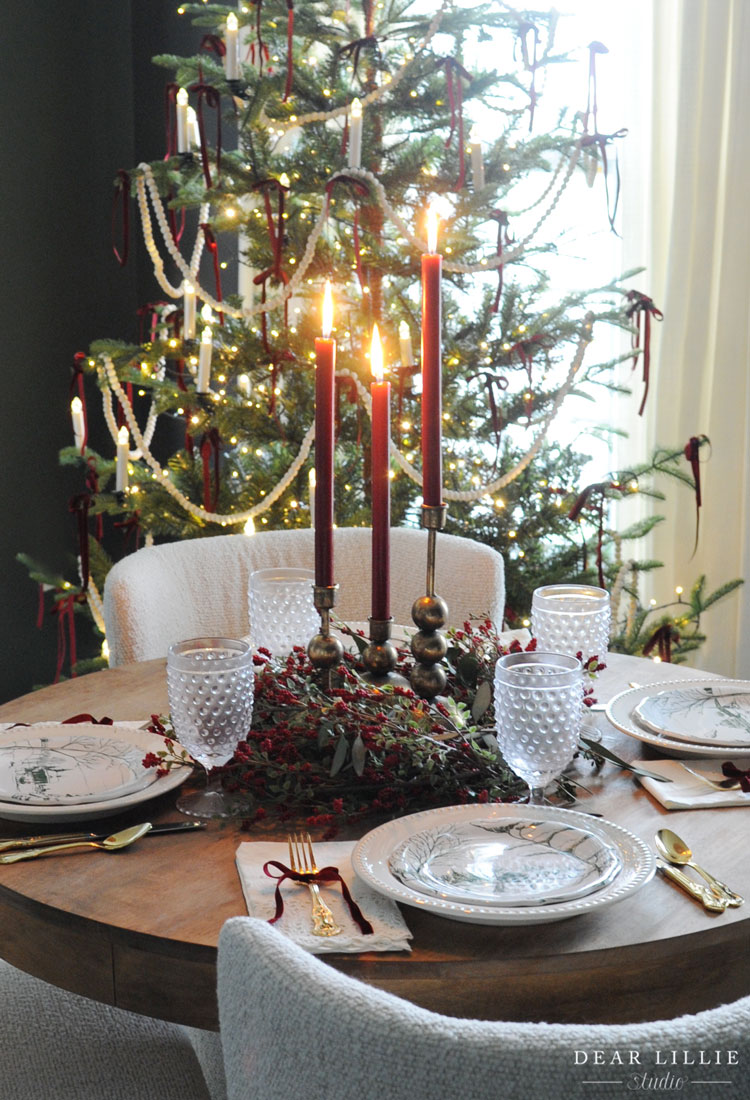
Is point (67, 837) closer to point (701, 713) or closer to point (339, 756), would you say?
point (339, 756)

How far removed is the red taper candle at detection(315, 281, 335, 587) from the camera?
1.18m

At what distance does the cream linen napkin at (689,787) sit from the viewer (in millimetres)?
1097

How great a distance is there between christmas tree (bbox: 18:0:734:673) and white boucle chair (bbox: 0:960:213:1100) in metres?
1.44

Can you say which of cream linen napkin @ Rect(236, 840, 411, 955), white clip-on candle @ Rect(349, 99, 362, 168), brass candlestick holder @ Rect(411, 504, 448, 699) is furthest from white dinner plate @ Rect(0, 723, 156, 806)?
white clip-on candle @ Rect(349, 99, 362, 168)

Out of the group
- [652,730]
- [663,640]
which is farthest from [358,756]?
[663,640]

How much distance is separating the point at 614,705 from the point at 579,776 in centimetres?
17

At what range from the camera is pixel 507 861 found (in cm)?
94

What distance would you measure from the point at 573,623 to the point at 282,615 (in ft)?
1.15

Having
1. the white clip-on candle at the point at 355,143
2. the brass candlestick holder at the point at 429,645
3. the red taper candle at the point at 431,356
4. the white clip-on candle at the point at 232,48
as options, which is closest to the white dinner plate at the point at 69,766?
the brass candlestick holder at the point at 429,645

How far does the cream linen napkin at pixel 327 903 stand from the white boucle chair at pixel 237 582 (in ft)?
2.97

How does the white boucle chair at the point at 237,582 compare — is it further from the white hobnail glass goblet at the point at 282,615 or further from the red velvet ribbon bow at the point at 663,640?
the red velvet ribbon bow at the point at 663,640

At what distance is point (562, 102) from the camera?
3.28 metres

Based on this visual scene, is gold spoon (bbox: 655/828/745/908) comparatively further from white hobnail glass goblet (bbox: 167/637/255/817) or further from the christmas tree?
the christmas tree

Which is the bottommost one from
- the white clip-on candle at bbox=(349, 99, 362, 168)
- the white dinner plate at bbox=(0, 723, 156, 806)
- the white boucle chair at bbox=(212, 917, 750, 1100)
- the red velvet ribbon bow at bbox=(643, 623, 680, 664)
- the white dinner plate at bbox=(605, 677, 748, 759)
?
the red velvet ribbon bow at bbox=(643, 623, 680, 664)
